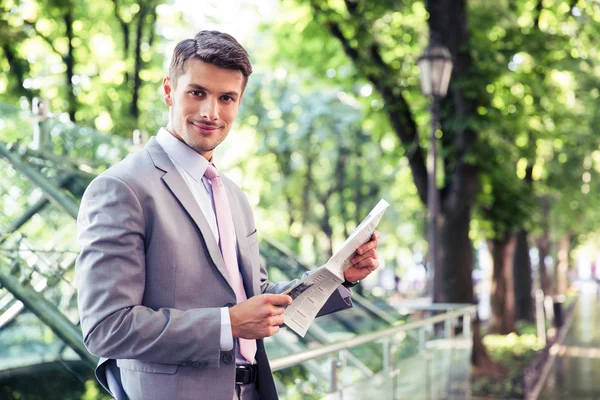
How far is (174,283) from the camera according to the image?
94.3 inches

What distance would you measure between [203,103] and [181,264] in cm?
50

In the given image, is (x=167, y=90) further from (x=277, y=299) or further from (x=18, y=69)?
(x=18, y=69)

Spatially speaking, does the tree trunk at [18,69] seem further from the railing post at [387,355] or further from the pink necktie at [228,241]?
the pink necktie at [228,241]

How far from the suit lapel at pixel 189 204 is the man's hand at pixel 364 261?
57 centimetres

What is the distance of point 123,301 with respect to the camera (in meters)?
2.24

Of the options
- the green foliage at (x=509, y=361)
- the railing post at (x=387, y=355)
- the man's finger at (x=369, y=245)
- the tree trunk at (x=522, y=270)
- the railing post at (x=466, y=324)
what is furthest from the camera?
the tree trunk at (x=522, y=270)

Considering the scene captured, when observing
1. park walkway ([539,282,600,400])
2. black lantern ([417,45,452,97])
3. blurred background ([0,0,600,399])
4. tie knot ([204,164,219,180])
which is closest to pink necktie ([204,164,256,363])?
tie knot ([204,164,219,180])

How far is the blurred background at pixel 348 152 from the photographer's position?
610 centimetres

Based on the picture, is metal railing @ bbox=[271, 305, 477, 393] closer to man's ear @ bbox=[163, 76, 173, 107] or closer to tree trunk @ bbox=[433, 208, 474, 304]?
man's ear @ bbox=[163, 76, 173, 107]

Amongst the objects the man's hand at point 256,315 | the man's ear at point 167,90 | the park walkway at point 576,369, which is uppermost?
the man's ear at point 167,90

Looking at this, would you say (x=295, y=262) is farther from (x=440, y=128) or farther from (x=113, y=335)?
(x=113, y=335)

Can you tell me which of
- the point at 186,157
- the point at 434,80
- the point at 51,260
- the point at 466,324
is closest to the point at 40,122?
the point at 51,260

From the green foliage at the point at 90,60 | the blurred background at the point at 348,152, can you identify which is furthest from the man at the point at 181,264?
the green foliage at the point at 90,60

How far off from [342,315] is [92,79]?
8.99m
